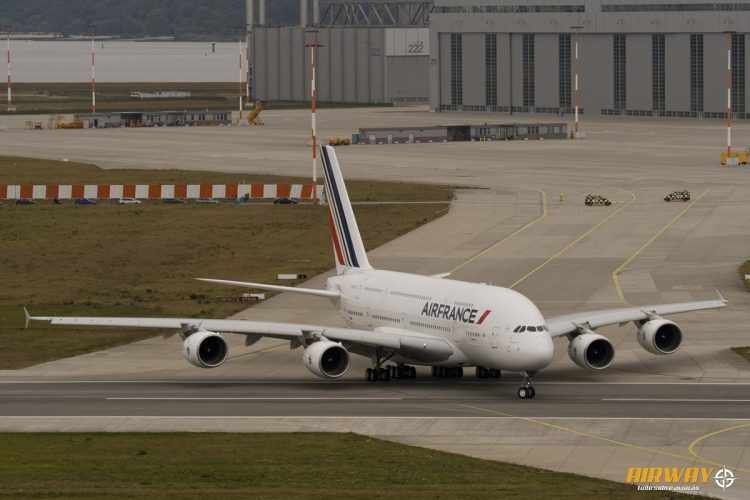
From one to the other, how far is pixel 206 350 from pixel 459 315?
8.62m

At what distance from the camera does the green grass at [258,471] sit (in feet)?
128

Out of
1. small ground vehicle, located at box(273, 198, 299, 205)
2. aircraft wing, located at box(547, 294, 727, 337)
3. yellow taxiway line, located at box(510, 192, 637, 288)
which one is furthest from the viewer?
small ground vehicle, located at box(273, 198, 299, 205)

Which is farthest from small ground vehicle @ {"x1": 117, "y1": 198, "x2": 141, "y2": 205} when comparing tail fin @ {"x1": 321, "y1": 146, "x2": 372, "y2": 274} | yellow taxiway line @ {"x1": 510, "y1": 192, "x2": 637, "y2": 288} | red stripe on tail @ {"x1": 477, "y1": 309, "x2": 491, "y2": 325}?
red stripe on tail @ {"x1": 477, "y1": 309, "x2": 491, "y2": 325}

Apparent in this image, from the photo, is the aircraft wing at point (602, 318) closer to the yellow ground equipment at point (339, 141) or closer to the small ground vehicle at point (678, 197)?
the small ground vehicle at point (678, 197)

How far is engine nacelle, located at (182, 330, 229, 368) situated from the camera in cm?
5434

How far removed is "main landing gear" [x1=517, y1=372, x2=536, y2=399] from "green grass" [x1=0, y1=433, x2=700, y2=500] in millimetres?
7690

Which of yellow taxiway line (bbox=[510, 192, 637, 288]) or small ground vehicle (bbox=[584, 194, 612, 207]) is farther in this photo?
small ground vehicle (bbox=[584, 194, 612, 207])

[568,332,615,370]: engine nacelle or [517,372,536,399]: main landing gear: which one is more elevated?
[568,332,615,370]: engine nacelle

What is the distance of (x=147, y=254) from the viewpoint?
308 ft

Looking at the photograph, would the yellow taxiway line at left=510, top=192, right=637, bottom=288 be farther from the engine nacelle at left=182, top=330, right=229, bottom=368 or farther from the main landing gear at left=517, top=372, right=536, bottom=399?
the engine nacelle at left=182, top=330, right=229, bottom=368

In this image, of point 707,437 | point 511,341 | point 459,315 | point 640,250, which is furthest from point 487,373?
point 640,250

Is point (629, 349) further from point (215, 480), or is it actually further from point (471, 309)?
point (215, 480)

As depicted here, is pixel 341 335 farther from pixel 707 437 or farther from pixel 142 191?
pixel 142 191

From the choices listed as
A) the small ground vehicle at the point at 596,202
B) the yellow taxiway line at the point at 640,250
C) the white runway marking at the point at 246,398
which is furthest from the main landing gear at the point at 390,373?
the small ground vehicle at the point at 596,202
